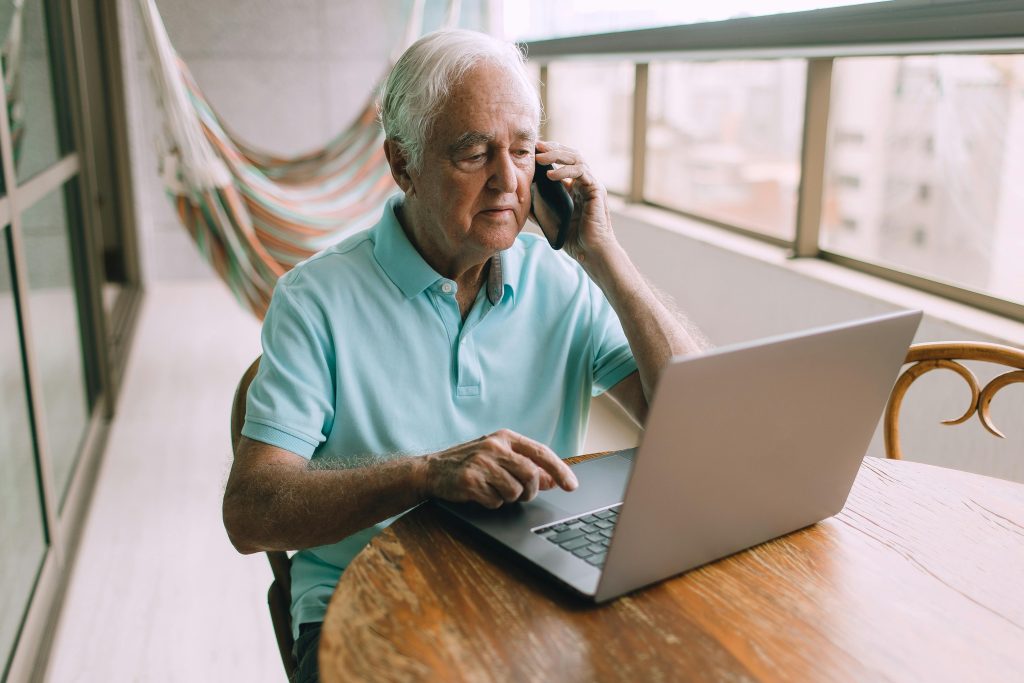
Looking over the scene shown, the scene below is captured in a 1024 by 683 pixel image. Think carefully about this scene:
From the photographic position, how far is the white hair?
46.4 inches

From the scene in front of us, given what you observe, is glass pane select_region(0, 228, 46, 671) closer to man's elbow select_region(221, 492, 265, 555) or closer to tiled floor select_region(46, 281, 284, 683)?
tiled floor select_region(46, 281, 284, 683)

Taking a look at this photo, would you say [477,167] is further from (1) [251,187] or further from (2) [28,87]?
(1) [251,187]

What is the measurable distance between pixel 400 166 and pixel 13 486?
111cm

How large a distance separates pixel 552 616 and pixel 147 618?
160cm

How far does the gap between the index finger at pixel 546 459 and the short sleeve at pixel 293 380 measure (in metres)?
0.29

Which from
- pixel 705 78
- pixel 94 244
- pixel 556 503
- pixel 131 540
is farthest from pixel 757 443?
pixel 705 78

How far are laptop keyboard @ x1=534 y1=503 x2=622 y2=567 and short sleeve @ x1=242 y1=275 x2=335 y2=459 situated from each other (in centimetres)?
35

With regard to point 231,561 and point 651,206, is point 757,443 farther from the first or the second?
point 651,206

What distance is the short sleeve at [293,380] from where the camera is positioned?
3.52ft

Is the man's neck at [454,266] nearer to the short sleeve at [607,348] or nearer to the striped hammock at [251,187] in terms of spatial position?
the short sleeve at [607,348]

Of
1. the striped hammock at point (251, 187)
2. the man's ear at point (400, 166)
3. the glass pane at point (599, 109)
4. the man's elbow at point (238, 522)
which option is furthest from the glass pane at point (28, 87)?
the glass pane at point (599, 109)

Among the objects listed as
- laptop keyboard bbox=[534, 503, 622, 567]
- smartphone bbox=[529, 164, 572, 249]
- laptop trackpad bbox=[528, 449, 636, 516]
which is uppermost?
smartphone bbox=[529, 164, 572, 249]

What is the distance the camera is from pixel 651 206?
11.2ft

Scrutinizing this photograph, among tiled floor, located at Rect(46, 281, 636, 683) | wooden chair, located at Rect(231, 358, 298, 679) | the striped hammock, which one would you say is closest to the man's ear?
wooden chair, located at Rect(231, 358, 298, 679)
